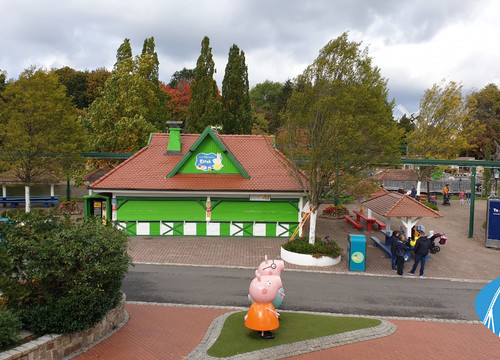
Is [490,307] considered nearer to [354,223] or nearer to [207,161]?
[207,161]

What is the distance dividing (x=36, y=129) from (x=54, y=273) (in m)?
18.0

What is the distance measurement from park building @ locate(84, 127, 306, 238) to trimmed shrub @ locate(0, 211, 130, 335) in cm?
1069

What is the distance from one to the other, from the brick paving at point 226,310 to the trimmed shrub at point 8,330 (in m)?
1.42

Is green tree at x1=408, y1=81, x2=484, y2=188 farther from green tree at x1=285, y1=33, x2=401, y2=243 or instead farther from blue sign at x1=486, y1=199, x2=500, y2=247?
green tree at x1=285, y1=33, x2=401, y2=243

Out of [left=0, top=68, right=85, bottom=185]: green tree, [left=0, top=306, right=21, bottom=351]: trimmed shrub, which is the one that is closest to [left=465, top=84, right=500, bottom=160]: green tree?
[left=0, top=68, right=85, bottom=185]: green tree

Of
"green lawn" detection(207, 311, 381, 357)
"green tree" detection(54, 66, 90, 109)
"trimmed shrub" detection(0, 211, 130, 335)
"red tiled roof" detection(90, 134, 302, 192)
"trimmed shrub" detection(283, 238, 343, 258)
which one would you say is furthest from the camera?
"green tree" detection(54, 66, 90, 109)

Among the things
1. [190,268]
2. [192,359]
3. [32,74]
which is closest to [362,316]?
[192,359]

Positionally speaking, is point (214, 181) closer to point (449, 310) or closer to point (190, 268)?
point (190, 268)

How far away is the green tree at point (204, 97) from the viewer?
1421 inches

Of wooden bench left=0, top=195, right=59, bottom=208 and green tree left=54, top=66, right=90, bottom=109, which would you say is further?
green tree left=54, top=66, right=90, bottom=109

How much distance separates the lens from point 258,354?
867cm

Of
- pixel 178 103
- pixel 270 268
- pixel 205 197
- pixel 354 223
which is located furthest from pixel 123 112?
pixel 178 103

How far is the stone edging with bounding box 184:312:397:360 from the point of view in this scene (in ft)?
28.5

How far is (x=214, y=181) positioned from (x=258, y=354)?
12544mm
